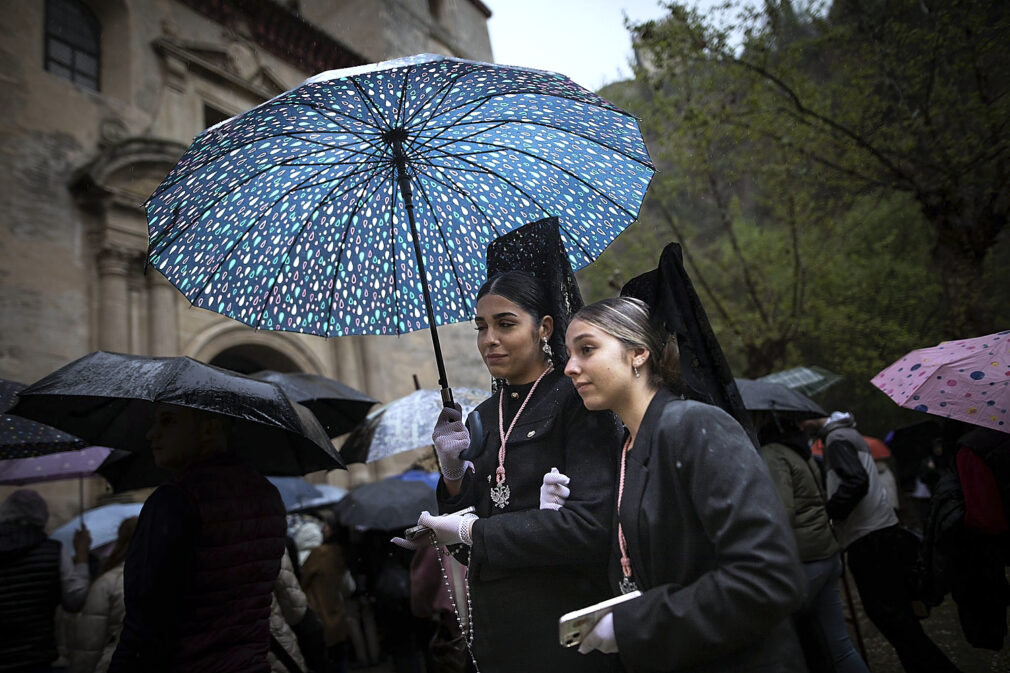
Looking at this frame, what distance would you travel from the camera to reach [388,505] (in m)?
5.42

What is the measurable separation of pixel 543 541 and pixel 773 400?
3278 mm

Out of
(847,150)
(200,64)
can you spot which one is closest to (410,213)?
(847,150)

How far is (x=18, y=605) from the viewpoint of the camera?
385 cm

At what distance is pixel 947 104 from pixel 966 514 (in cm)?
795

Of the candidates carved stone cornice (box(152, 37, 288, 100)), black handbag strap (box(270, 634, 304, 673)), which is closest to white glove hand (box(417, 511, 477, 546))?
black handbag strap (box(270, 634, 304, 673))

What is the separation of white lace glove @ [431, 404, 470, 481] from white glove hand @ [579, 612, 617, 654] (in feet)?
2.69

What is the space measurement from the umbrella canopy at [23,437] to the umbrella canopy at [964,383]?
4.54 m

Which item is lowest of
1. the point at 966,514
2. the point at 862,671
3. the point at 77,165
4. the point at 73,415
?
the point at 862,671

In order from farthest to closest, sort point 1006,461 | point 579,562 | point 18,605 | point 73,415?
point 18,605 < point 1006,461 < point 73,415 < point 579,562

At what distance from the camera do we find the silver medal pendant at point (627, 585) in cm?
162

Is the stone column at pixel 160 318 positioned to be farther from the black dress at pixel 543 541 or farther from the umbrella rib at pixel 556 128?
the black dress at pixel 543 541

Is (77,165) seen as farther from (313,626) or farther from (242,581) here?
(242,581)

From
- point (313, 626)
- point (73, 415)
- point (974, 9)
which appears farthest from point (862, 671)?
point (974, 9)

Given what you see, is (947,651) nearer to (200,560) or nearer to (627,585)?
(627,585)
